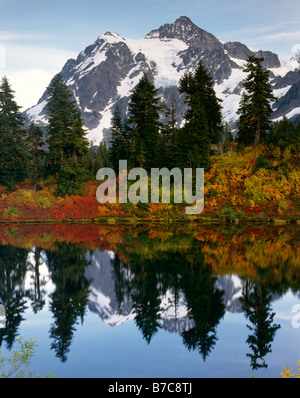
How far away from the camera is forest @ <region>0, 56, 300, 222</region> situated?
43.3 meters

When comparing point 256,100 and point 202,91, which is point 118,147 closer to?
point 202,91

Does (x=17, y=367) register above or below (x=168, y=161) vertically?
below

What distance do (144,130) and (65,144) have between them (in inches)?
428

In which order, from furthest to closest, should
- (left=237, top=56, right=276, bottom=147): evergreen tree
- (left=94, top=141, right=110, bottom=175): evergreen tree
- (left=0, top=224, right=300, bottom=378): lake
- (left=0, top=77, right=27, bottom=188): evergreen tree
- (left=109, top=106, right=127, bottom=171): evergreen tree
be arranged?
(left=94, top=141, right=110, bottom=175): evergreen tree, (left=109, top=106, right=127, bottom=171): evergreen tree, (left=0, top=77, right=27, bottom=188): evergreen tree, (left=237, top=56, right=276, bottom=147): evergreen tree, (left=0, top=224, right=300, bottom=378): lake

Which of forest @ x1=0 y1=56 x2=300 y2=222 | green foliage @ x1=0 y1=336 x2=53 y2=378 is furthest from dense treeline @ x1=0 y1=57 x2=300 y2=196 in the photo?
green foliage @ x1=0 y1=336 x2=53 y2=378

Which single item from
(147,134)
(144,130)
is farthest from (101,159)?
(147,134)

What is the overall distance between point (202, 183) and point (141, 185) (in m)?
7.62

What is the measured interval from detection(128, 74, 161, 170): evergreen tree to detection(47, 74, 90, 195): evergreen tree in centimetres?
666

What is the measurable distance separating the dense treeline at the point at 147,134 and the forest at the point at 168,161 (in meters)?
0.13

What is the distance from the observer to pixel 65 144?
4947 cm

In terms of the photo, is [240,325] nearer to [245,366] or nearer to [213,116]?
[245,366]

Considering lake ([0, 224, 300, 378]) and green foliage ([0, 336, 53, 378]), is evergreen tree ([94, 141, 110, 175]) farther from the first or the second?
green foliage ([0, 336, 53, 378])

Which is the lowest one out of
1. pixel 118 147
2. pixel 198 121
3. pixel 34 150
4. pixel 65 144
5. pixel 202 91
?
pixel 34 150

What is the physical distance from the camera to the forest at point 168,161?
142 feet
